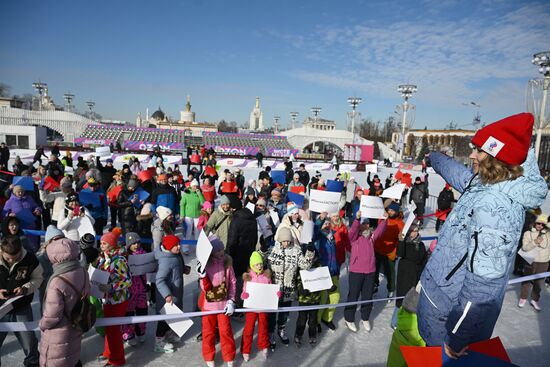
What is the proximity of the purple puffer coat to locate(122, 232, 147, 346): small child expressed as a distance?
1.12 meters

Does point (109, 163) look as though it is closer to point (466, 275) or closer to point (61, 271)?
point (61, 271)

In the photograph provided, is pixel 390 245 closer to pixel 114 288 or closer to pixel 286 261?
pixel 286 261

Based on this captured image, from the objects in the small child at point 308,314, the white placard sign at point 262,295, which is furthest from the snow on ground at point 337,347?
the white placard sign at point 262,295

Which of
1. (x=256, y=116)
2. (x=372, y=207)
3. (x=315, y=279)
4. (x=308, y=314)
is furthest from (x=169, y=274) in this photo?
(x=256, y=116)

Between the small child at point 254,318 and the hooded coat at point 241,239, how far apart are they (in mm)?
803

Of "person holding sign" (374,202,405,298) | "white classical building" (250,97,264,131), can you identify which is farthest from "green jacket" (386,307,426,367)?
"white classical building" (250,97,264,131)

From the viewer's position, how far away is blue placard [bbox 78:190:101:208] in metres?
6.87

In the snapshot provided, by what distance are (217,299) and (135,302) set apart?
116 cm

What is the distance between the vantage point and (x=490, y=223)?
1390 millimetres

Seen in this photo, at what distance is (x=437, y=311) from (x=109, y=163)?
9.85m

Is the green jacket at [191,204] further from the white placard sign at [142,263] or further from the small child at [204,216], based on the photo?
the white placard sign at [142,263]

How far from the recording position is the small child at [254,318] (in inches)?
149

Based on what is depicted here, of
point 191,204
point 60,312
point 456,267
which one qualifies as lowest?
point 60,312

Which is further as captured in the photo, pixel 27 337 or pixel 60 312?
pixel 27 337
